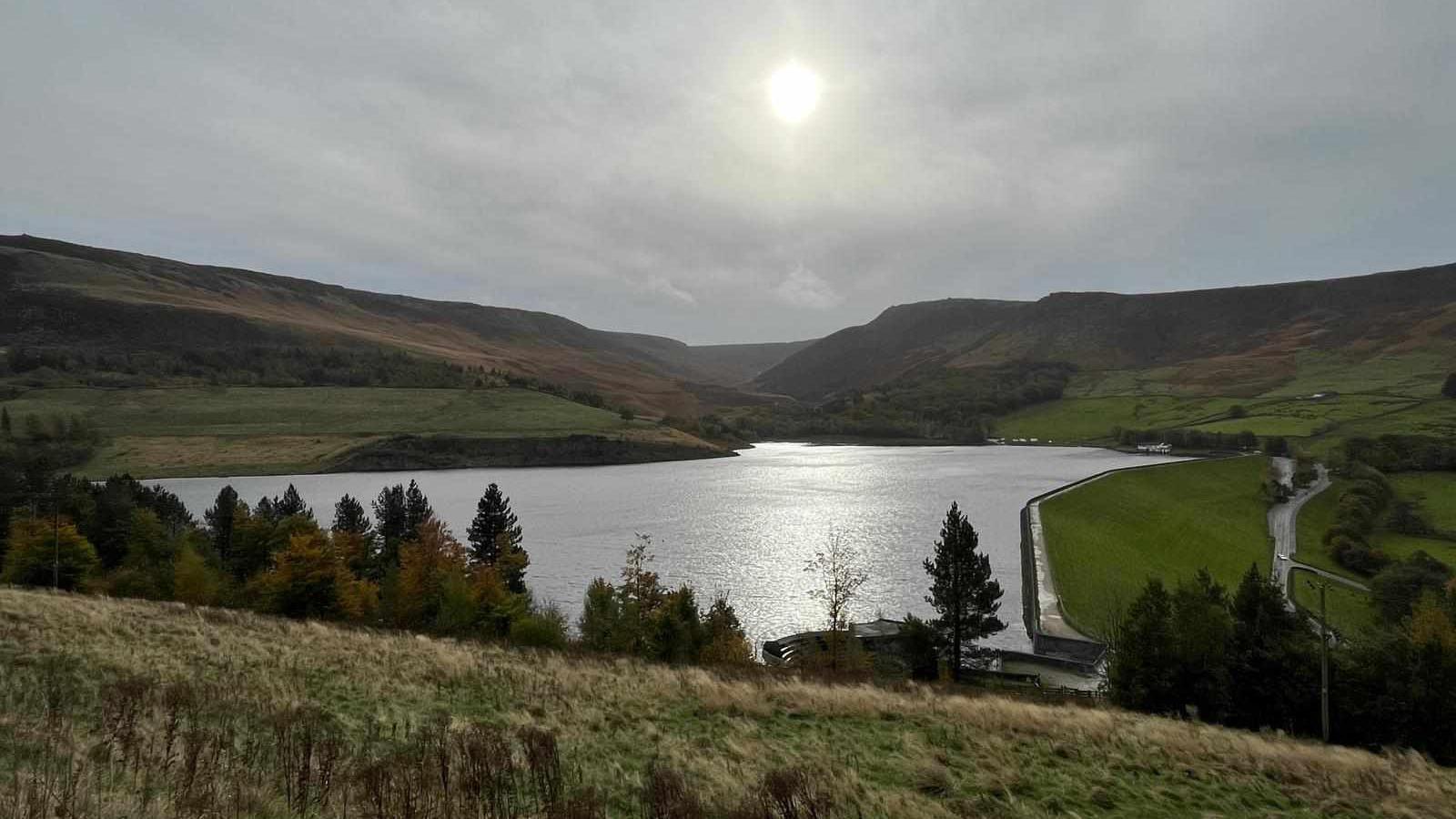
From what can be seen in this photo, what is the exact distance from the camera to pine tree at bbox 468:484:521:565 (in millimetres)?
57969

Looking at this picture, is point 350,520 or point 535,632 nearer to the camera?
point 535,632

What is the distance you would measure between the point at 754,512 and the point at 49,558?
6712 centimetres

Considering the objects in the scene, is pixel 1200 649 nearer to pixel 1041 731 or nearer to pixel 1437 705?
pixel 1437 705

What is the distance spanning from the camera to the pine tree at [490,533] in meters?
58.0

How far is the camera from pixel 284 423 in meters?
159

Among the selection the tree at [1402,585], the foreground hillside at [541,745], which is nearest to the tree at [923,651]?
the foreground hillside at [541,745]

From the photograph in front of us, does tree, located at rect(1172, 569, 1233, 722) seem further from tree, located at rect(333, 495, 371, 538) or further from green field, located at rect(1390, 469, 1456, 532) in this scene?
green field, located at rect(1390, 469, 1456, 532)

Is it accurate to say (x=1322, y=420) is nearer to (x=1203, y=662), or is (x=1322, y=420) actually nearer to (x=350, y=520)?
(x=1203, y=662)

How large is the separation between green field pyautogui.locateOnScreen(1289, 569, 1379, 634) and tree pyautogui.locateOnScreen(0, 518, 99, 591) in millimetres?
80282

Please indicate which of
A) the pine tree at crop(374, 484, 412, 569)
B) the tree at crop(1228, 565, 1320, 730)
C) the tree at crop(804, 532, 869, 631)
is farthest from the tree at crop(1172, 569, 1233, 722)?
the pine tree at crop(374, 484, 412, 569)

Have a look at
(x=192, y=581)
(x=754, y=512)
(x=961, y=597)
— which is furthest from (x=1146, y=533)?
(x=192, y=581)

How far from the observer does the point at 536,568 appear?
6412cm

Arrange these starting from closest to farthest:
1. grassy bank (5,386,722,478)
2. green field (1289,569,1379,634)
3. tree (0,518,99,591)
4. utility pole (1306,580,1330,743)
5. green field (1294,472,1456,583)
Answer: utility pole (1306,580,1330,743) → tree (0,518,99,591) → green field (1289,569,1379,634) → green field (1294,472,1456,583) → grassy bank (5,386,722,478)

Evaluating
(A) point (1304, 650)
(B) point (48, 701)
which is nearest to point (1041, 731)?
(B) point (48, 701)
